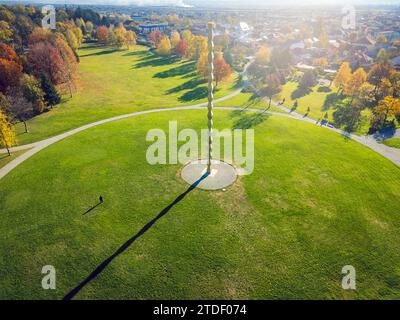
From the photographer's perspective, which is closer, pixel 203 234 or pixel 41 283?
pixel 41 283

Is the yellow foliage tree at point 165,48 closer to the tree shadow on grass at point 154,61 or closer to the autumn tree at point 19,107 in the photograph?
the tree shadow on grass at point 154,61

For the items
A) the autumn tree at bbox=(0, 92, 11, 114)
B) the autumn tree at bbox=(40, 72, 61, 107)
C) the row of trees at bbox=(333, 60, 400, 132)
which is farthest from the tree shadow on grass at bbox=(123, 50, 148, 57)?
the row of trees at bbox=(333, 60, 400, 132)

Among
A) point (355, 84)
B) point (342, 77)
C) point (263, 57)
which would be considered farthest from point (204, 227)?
point (263, 57)

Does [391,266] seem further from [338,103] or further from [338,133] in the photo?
[338,103]

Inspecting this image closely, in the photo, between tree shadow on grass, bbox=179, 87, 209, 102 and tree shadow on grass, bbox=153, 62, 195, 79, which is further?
tree shadow on grass, bbox=153, 62, 195, 79

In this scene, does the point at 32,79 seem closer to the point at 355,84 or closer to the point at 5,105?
the point at 5,105

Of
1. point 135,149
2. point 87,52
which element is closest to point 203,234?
point 135,149

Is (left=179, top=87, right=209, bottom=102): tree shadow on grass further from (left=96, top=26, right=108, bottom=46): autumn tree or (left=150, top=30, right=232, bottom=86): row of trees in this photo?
(left=96, top=26, right=108, bottom=46): autumn tree
